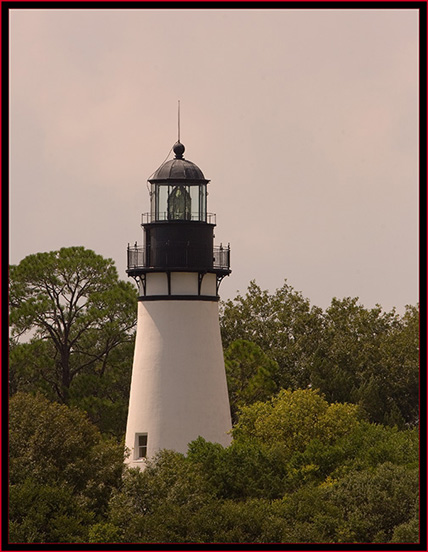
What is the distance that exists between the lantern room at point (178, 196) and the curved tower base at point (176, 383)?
321 centimetres

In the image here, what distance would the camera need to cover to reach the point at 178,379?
1747 inches

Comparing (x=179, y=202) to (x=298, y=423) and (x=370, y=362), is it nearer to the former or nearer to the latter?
(x=298, y=423)

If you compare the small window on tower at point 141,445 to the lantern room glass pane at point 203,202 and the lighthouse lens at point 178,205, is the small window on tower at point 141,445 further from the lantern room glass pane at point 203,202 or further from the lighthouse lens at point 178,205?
the lantern room glass pane at point 203,202

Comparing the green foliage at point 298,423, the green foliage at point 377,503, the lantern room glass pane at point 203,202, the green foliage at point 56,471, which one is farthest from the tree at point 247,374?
the green foliage at point 377,503

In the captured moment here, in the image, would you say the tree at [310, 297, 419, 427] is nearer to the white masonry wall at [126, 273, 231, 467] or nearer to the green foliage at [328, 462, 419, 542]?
the white masonry wall at [126, 273, 231, 467]

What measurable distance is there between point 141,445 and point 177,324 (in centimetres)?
443

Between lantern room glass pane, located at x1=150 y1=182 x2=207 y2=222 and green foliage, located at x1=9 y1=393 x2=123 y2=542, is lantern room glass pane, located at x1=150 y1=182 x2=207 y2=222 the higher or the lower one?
the higher one

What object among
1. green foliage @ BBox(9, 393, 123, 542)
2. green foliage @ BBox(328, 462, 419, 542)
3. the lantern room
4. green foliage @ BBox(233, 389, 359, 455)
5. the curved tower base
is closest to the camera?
green foliage @ BBox(328, 462, 419, 542)

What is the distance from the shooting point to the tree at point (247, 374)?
5209 cm

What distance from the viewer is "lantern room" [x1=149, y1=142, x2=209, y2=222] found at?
150ft

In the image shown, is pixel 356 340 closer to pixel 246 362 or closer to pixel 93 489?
pixel 246 362

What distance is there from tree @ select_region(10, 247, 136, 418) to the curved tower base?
31.2 ft

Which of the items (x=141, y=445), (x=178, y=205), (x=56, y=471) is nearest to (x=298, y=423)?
(x=141, y=445)

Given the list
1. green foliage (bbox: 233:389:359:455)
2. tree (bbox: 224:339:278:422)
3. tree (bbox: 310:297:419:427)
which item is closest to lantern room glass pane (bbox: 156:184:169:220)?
green foliage (bbox: 233:389:359:455)
